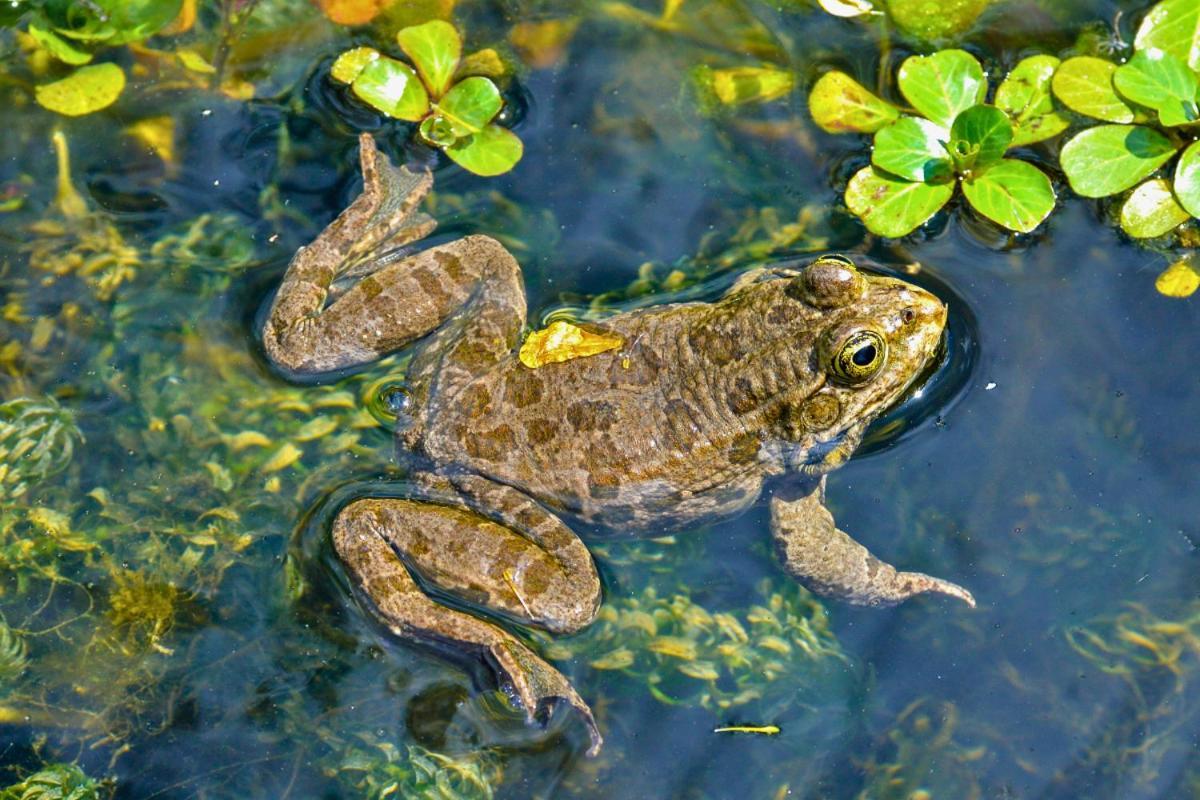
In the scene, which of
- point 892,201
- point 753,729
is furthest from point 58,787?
point 892,201

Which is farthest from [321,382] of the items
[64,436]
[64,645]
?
[64,645]

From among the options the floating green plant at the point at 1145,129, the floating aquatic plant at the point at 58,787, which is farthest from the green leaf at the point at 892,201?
the floating aquatic plant at the point at 58,787

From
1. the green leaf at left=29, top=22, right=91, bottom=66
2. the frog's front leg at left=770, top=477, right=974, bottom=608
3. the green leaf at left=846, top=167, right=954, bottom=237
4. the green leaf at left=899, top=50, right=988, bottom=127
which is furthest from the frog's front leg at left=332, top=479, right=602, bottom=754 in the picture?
the green leaf at left=29, top=22, right=91, bottom=66

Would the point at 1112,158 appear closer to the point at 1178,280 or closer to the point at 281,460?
the point at 1178,280

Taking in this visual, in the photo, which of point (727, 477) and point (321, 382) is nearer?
point (727, 477)

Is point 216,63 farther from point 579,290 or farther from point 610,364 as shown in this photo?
point 610,364
